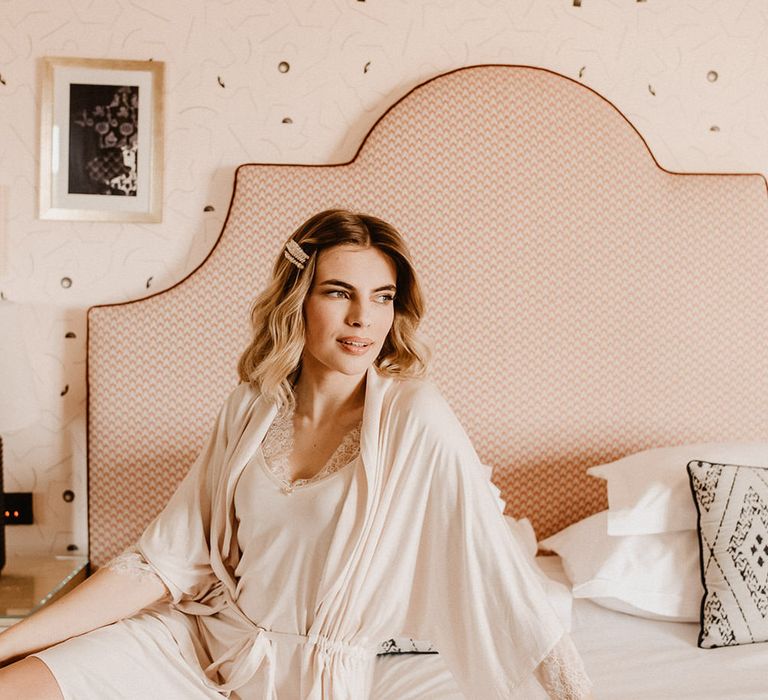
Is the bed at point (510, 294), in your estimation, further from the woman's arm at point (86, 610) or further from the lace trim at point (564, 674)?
the lace trim at point (564, 674)

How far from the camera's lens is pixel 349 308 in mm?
1338

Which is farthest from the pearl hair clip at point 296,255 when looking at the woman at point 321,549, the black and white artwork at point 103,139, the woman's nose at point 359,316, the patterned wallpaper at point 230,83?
the black and white artwork at point 103,139

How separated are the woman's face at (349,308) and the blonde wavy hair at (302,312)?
21 mm

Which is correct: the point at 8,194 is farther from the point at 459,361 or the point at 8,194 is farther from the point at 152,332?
the point at 459,361

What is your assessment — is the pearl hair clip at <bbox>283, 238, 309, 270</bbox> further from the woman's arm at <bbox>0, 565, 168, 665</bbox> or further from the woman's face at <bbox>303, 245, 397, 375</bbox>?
the woman's arm at <bbox>0, 565, 168, 665</bbox>

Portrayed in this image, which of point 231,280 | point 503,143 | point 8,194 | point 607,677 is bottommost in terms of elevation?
point 607,677

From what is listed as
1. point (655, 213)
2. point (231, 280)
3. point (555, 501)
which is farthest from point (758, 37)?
point (231, 280)

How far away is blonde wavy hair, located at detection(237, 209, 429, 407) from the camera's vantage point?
1.37 meters

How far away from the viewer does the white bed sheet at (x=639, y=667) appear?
4.53ft

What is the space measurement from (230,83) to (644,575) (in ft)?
5.41

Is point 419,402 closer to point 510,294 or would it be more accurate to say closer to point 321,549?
point 321,549

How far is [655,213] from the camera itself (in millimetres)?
2041

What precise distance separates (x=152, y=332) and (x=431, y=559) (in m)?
1.11

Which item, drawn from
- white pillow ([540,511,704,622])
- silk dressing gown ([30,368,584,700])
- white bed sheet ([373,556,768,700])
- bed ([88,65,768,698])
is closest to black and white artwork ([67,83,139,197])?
bed ([88,65,768,698])
